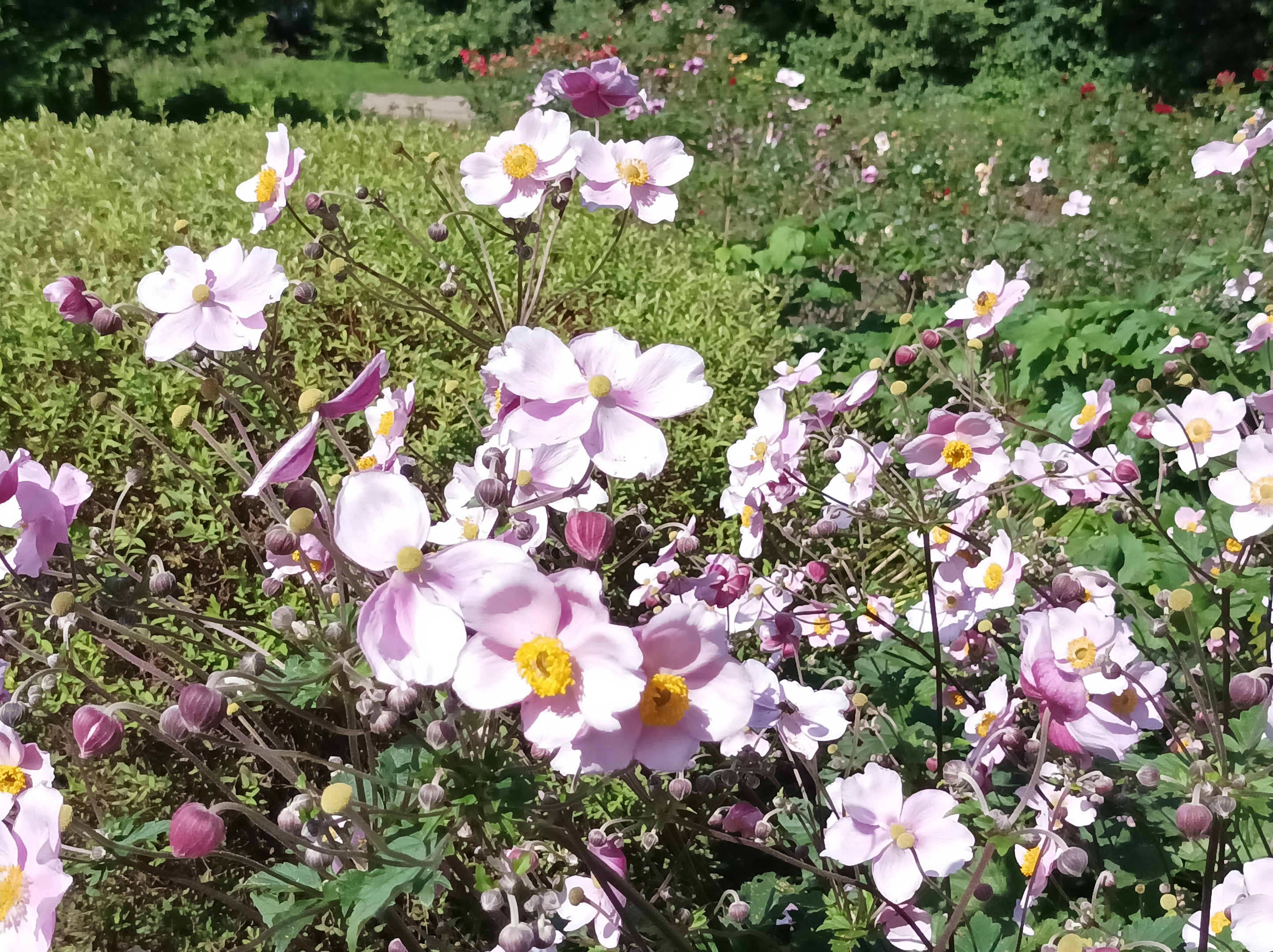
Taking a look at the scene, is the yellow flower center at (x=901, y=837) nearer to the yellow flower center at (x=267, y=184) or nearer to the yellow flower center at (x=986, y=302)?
the yellow flower center at (x=986, y=302)

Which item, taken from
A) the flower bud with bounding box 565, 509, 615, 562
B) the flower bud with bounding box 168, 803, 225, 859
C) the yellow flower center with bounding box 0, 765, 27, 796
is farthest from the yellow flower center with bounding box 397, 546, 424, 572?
the yellow flower center with bounding box 0, 765, 27, 796

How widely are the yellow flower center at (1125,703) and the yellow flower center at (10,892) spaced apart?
1.28 m

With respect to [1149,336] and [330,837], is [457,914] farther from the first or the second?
[1149,336]

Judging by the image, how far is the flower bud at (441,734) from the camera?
2.74ft

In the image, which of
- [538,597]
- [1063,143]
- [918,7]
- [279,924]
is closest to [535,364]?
[538,597]

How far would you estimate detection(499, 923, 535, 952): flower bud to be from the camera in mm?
868

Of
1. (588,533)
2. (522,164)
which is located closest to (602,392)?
(588,533)

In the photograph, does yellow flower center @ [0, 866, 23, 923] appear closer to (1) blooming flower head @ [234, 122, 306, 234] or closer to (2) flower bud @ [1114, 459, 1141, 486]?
(1) blooming flower head @ [234, 122, 306, 234]

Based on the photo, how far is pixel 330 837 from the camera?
99 cm

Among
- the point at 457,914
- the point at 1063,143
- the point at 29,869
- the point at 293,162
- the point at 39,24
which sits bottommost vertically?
the point at 39,24

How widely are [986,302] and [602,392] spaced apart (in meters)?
1.44

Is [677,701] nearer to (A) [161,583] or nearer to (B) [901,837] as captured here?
(B) [901,837]

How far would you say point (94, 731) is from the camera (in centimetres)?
93

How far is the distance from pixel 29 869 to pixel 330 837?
30cm
